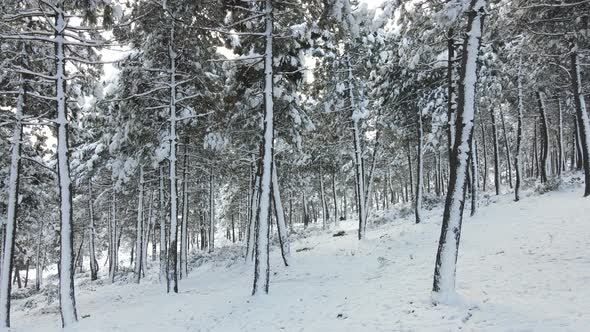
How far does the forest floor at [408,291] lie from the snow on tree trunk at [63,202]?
33.3 inches

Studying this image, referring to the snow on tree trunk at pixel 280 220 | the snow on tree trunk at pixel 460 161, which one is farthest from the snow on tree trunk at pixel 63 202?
the snow on tree trunk at pixel 460 161

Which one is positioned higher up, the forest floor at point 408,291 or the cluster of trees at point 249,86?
the cluster of trees at point 249,86

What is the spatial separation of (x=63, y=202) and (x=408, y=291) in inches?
383

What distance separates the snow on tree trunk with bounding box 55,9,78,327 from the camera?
10.7 metres

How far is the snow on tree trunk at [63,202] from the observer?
10734mm

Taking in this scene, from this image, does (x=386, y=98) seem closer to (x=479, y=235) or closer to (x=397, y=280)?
(x=479, y=235)

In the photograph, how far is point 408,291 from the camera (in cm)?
953

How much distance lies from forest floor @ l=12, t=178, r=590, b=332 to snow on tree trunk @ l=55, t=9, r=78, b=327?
845 mm

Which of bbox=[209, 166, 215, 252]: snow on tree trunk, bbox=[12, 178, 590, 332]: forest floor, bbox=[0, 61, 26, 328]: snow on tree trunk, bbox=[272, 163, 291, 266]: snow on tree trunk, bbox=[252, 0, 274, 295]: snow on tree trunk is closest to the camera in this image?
bbox=[12, 178, 590, 332]: forest floor

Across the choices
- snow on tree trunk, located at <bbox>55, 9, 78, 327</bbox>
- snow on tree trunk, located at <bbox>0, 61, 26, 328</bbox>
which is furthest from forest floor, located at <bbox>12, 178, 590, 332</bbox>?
snow on tree trunk, located at <bbox>0, 61, 26, 328</bbox>

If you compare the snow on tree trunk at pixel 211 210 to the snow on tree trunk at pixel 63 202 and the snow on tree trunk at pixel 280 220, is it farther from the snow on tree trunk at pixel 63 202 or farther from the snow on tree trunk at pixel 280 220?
the snow on tree trunk at pixel 63 202

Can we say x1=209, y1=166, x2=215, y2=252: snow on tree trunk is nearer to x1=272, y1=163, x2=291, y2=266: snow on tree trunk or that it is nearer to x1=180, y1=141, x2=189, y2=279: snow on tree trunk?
x1=180, y1=141, x2=189, y2=279: snow on tree trunk

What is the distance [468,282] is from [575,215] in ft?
26.0

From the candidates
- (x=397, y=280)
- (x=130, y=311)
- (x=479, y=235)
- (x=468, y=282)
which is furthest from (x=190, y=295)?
(x=479, y=235)
